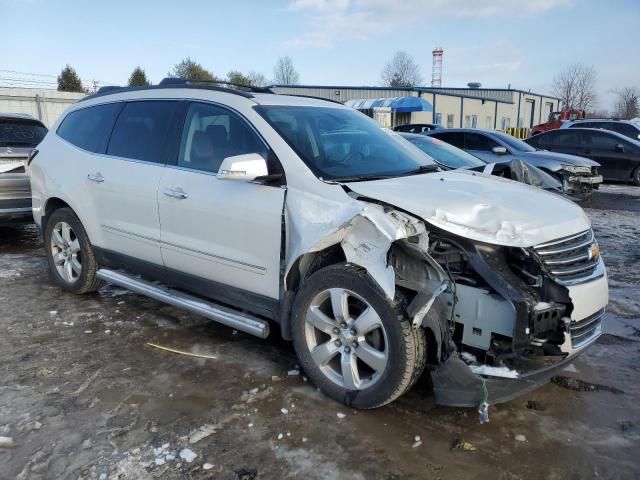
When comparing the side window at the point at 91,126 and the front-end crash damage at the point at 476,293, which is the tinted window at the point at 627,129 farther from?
the side window at the point at 91,126

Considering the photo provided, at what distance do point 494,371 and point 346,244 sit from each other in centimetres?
104

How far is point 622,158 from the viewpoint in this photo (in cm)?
1417

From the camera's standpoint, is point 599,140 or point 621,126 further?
point 621,126

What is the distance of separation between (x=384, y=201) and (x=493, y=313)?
0.84 metres

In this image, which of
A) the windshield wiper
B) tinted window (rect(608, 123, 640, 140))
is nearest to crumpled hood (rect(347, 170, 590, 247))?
the windshield wiper

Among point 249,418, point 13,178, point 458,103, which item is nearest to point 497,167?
point 249,418

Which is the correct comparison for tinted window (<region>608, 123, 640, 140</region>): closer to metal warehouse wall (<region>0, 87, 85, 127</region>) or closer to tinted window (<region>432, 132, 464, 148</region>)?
tinted window (<region>432, 132, 464, 148</region>)

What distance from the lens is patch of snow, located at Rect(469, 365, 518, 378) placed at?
9.03 ft

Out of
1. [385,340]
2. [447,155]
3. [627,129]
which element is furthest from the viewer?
[627,129]

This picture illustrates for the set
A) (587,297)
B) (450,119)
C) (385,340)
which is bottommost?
(385,340)

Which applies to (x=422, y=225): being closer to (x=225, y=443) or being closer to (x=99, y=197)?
(x=225, y=443)

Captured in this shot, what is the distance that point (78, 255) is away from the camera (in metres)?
5.12

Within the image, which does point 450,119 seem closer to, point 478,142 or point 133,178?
point 478,142

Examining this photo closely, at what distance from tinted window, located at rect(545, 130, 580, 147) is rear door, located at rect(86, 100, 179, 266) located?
13328 mm
